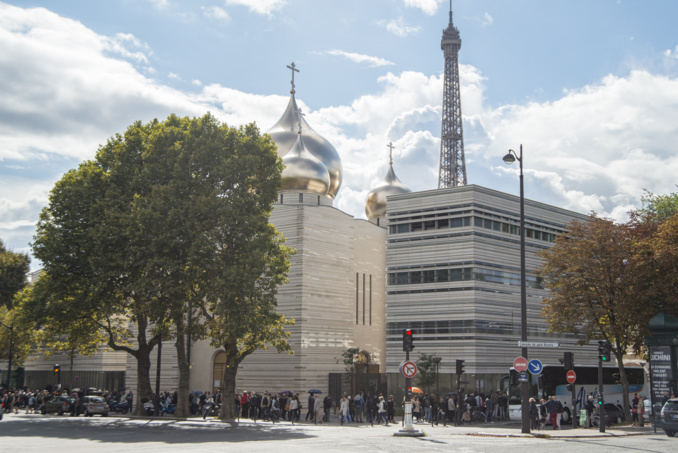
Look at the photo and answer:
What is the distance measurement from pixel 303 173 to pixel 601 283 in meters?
23.9

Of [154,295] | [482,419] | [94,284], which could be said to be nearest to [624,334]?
[482,419]

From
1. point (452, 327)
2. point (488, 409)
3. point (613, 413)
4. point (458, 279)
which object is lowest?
point (613, 413)

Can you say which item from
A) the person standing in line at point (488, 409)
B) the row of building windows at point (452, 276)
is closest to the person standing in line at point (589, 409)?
the person standing in line at point (488, 409)

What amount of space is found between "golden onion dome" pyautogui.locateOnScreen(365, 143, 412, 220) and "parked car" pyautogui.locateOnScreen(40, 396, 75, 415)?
31.0 metres

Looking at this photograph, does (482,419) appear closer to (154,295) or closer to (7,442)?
(154,295)

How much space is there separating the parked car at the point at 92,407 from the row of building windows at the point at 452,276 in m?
19.4

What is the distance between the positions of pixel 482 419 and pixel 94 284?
843 inches

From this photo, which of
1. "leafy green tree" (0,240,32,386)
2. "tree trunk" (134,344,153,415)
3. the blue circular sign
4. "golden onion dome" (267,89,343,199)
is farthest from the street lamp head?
"leafy green tree" (0,240,32,386)

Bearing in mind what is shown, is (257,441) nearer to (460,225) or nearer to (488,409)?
(488,409)

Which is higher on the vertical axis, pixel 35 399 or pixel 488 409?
pixel 488 409

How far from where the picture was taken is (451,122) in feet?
301

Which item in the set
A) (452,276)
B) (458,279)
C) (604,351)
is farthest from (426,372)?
(604,351)

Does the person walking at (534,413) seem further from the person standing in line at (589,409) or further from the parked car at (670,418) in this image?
the parked car at (670,418)

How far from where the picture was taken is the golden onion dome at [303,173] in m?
50.4
